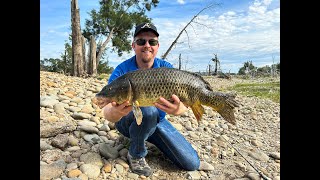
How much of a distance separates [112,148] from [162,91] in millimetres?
1997

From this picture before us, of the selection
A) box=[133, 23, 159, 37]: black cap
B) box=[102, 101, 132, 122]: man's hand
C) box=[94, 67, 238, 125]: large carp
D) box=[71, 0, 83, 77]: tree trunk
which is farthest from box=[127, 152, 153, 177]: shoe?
box=[71, 0, 83, 77]: tree trunk

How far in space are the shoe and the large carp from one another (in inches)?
50.4

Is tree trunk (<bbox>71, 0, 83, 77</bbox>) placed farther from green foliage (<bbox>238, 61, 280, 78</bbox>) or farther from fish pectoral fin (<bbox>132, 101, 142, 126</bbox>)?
green foliage (<bbox>238, 61, 280, 78</bbox>)

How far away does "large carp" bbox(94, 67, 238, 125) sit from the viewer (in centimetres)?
358

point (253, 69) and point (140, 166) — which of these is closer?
point (140, 166)

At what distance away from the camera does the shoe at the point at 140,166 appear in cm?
461

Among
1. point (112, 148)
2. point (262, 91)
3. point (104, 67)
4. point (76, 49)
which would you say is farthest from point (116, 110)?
point (104, 67)

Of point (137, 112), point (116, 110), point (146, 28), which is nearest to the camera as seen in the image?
point (137, 112)

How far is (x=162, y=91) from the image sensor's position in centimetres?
359

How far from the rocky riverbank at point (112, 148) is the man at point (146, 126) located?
0.19 m

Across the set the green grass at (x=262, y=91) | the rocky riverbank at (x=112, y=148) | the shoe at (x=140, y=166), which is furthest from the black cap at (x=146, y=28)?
the green grass at (x=262, y=91)

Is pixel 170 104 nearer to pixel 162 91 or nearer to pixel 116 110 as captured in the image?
pixel 162 91
